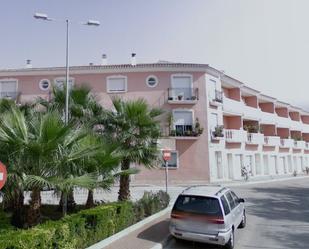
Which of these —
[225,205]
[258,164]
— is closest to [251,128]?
[258,164]

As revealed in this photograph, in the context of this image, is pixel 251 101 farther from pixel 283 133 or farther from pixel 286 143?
pixel 283 133

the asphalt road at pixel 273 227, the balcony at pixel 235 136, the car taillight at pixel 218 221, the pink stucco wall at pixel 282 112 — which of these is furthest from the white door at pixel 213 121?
the car taillight at pixel 218 221

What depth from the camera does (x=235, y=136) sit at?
3697cm

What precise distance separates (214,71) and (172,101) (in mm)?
5541

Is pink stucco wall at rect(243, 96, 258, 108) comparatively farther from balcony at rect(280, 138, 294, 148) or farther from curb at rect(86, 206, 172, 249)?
curb at rect(86, 206, 172, 249)

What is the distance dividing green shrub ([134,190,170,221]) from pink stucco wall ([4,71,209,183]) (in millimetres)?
16258

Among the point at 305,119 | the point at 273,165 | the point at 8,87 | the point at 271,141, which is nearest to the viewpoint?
the point at 8,87

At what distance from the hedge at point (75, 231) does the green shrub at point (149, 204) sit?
0.75 metres

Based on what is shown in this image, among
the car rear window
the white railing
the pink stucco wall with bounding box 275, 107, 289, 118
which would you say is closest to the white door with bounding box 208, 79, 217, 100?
the white railing

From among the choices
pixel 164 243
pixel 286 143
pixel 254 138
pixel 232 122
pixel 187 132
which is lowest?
pixel 164 243

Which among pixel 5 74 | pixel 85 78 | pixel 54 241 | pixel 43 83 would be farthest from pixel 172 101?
pixel 54 241

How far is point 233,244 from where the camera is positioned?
10.2 m

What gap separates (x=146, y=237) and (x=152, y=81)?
77.6 ft

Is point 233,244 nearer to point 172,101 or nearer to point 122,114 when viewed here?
point 122,114
